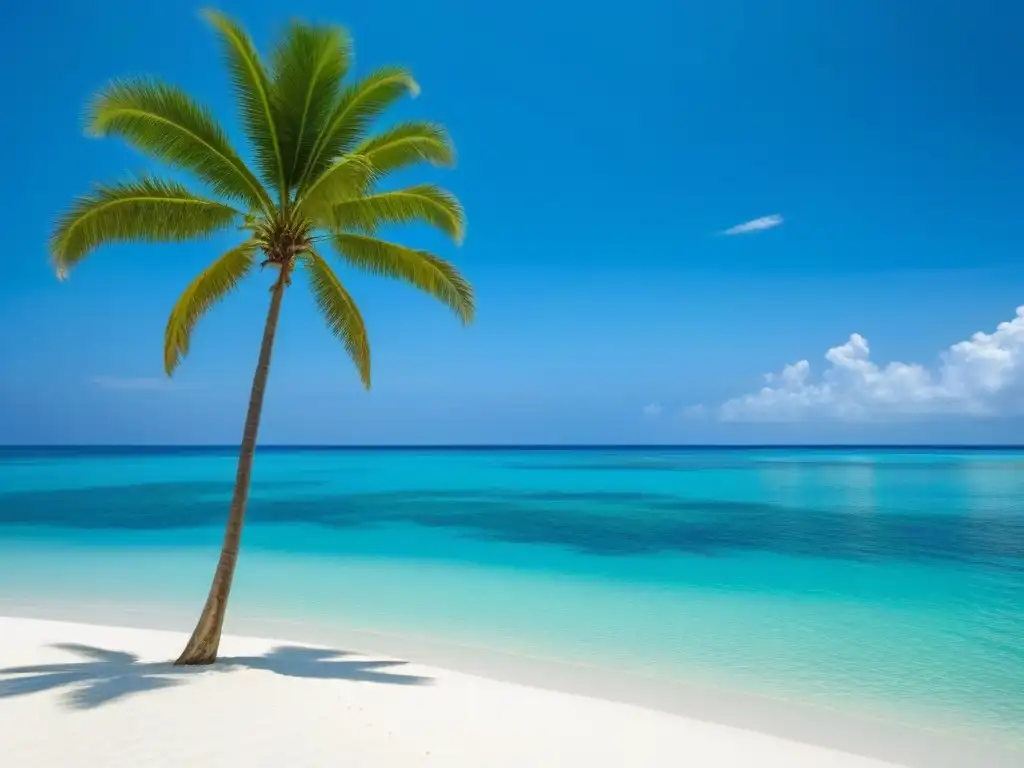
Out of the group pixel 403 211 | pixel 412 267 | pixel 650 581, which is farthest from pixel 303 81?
pixel 650 581

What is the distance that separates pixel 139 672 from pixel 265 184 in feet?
16.4

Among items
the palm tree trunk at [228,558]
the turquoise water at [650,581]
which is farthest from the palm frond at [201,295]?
the turquoise water at [650,581]

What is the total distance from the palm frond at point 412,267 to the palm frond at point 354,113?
825 mm

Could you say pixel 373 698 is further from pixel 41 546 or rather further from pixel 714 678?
pixel 41 546

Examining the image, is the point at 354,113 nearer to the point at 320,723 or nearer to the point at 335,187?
the point at 335,187

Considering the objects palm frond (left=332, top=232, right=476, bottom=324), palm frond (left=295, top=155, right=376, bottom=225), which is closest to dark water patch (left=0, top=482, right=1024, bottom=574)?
palm frond (left=332, top=232, right=476, bottom=324)

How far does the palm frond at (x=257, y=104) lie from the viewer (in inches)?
291

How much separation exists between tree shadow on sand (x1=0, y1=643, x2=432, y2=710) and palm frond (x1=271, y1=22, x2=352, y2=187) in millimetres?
4980

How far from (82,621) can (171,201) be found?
23.0 ft

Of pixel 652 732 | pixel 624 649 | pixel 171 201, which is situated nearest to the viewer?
pixel 652 732

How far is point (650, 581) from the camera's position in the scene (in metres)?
14.8

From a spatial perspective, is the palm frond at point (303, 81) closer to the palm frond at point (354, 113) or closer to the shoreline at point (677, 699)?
the palm frond at point (354, 113)

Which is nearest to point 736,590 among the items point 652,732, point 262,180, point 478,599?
point 478,599

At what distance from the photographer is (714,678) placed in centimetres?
848
